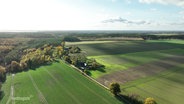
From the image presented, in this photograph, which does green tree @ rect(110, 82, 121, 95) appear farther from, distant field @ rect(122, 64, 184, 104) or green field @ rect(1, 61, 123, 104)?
distant field @ rect(122, 64, 184, 104)

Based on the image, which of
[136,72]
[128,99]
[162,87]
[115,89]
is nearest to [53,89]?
[115,89]

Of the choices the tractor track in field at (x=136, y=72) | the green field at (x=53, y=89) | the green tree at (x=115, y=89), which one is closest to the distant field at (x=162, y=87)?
the green tree at (x=115, y=89)

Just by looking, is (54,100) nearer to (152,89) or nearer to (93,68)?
(152,89)

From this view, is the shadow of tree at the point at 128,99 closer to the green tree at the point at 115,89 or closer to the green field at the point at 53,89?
the green tree at the point at 115,89

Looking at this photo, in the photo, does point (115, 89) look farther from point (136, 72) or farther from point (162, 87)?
A: point (136, 72)

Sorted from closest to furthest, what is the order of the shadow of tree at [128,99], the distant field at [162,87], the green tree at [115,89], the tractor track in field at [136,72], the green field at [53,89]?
the shadow of tree at [128,99], the distant field at [162,87], the green field at [53,89], the green tree at [115,89], the tractor track in field at [136,72]

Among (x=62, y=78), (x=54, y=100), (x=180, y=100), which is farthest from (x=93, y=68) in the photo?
(x=180, y=100)

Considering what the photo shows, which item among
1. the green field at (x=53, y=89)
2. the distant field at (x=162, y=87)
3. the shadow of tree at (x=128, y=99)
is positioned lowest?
the green field at (x=53, y=89)

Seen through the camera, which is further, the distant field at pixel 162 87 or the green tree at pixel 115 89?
the green tree at pixel 115 89
